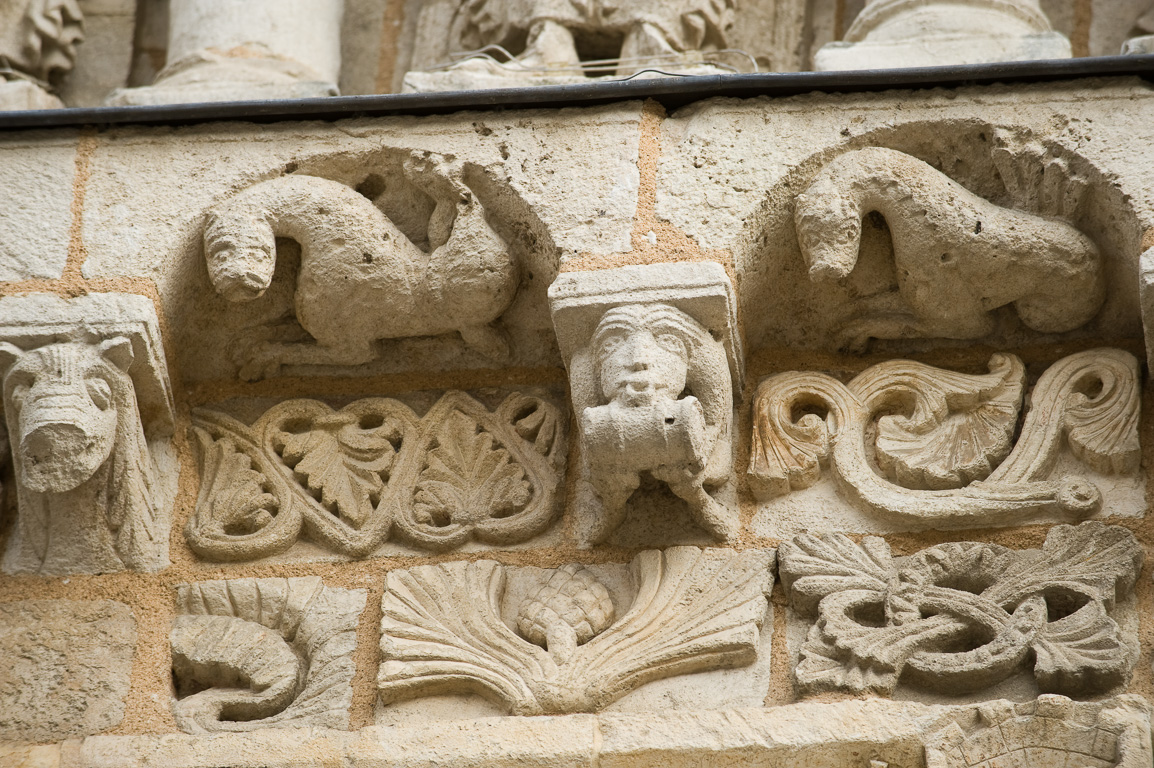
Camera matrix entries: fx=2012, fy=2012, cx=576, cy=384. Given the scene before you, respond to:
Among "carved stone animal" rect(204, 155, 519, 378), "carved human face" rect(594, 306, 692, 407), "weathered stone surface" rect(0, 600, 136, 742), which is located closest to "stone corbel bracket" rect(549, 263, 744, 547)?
"carved human face" rect(594, 306, 692, 407)

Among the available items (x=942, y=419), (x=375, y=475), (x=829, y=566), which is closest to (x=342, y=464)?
(x=375, y=475)

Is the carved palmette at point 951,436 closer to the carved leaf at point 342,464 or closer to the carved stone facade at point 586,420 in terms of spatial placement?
the carved stone facade at point 586,420

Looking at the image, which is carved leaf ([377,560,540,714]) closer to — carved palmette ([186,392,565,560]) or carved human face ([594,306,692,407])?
carved palmette ([186,392,565,560])

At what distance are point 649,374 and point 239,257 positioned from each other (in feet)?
2.49

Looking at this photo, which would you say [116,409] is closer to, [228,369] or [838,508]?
[228,369]

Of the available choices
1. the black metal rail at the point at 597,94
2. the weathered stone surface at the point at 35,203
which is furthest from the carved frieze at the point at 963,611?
the weathered stone surface at the point at 35,203

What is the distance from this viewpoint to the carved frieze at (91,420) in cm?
336

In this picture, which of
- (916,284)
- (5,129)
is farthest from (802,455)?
(5,129)

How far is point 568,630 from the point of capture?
127 inches

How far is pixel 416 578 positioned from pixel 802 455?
69cm

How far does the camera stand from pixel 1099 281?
3.47 metres

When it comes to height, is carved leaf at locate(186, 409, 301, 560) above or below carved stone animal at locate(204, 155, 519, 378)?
below

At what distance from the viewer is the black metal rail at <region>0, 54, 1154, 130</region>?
3523mm

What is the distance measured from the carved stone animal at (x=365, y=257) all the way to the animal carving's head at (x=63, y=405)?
0.81 feet
